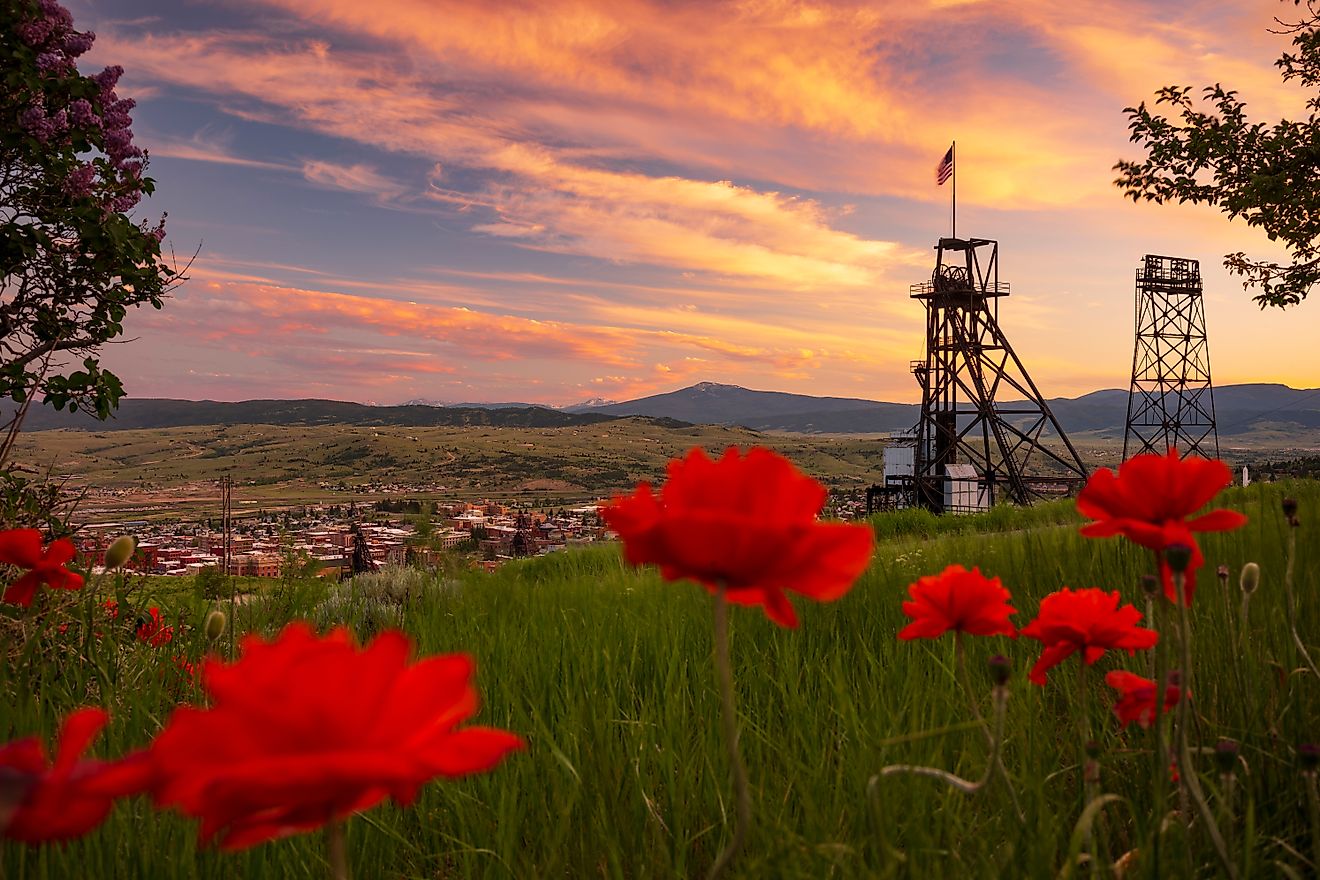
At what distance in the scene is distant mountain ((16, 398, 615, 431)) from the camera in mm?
154375

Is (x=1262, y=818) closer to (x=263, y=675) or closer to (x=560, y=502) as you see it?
(x=263, y=675)

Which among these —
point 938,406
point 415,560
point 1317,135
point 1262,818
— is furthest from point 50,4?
point 938,406

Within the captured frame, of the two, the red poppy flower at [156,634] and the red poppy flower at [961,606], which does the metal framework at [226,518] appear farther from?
the red poppy flower at [961,606]

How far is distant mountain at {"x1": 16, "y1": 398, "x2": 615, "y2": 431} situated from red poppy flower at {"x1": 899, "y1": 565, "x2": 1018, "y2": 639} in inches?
5784

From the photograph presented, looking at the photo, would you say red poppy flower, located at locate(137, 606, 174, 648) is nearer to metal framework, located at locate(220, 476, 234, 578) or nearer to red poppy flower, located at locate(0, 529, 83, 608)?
metal framework, located at locate(220, 476, 234, 578)

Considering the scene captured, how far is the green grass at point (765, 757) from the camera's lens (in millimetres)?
1562

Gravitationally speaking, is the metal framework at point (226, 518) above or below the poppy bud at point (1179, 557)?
below

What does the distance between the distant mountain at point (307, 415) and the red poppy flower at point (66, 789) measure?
5814 inches

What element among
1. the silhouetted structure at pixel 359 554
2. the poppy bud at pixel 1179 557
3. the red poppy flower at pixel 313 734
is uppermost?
the poppy bud at pixel 1179 557

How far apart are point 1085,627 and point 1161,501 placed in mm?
366

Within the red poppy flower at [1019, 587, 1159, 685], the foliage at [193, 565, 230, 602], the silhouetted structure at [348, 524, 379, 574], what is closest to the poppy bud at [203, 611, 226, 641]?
the red poppy flower at [1019, 587, 1159, 685]

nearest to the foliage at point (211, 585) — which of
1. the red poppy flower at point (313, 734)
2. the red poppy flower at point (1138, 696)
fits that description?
the red poppy flower at point (313, 734)

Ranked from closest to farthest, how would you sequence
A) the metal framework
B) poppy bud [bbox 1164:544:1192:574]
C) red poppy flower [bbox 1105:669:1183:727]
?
1. poppy bud [bbox 1164:544:1192:574]
2. red poppy flower [bbox 1105:669:1183:727]
3. the metal framework

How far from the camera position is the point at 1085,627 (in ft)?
5.07
